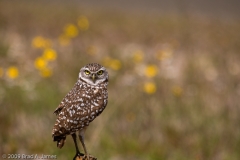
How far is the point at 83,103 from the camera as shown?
2.02 metres

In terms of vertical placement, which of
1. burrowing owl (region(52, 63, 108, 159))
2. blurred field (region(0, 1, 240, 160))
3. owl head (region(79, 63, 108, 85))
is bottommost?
burrowing owl (region(52, 63, 108, 159))

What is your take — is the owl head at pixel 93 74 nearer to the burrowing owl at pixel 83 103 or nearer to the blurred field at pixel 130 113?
the burrowing owl at pixel 83 103

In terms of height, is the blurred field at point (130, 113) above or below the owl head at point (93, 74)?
above

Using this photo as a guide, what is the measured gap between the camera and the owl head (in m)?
1.96

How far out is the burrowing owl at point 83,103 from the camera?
1931 millimetres

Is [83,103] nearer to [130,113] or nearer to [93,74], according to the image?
[93,74]

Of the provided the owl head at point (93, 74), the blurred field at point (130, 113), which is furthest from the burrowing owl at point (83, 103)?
the blurred field at point (130, 113)

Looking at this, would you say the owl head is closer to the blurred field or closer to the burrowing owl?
the burrowing owl

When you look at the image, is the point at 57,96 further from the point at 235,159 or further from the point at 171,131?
the point at 235,159

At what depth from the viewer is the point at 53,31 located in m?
15.1

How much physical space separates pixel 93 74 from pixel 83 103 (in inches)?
6.9

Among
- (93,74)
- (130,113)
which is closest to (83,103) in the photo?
(93,74)

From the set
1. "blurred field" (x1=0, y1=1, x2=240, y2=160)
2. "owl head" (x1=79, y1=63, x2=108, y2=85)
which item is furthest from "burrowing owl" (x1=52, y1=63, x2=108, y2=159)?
"blurred field" (x1=0, y1=1, x2=240, y2=160)

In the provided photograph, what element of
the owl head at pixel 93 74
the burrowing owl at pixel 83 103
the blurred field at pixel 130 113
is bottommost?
the burrowing owl at pixel 83 103
